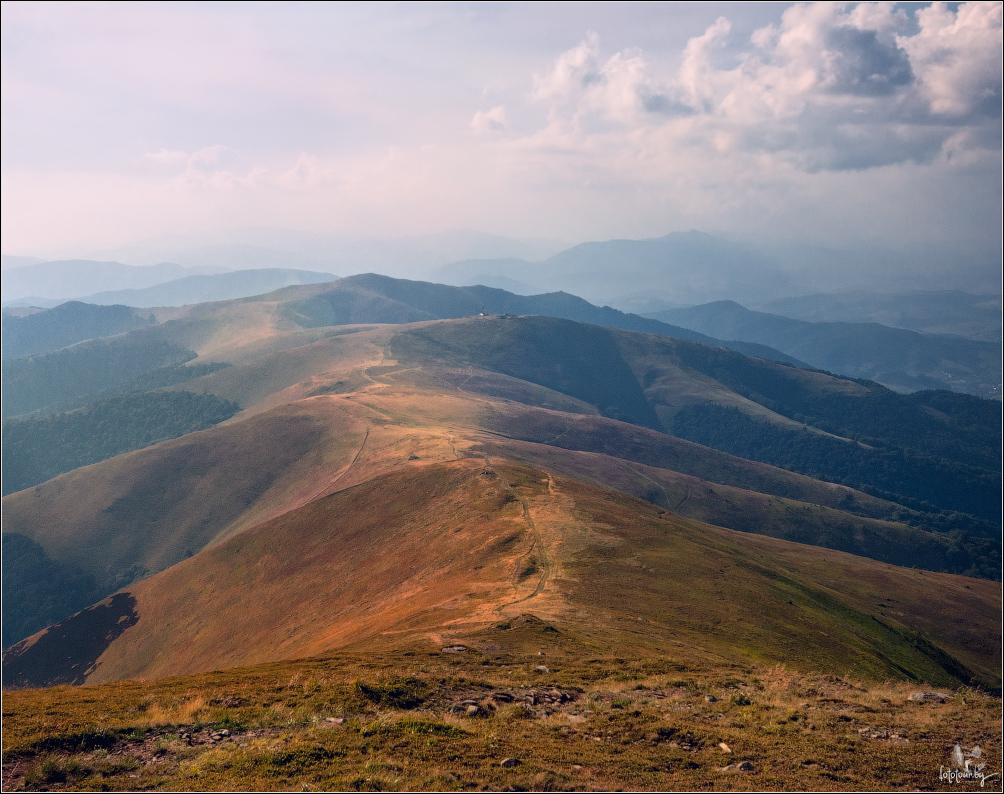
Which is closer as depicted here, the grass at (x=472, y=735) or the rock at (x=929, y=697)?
the grass at (x=472, y=735)

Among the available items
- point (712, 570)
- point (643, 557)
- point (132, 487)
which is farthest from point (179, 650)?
point (132, 487)

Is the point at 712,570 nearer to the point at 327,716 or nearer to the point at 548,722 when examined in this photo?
the point at 548,722

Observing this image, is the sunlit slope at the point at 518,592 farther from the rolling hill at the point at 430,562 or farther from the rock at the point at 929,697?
the rock at the point at 929,697

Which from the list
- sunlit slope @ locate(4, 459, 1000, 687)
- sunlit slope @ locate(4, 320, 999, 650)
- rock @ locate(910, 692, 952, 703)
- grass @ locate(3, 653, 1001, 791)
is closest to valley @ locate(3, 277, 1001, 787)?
grass @ locate(3, 653, 1001, 791)

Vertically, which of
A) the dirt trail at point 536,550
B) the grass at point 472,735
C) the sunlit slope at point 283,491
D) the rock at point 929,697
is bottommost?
the sunlit slope at point 283,491

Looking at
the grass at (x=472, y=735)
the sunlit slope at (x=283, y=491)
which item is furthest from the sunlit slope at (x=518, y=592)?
the sunlit slope at (x=283, y=491)

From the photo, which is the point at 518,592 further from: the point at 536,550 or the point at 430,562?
the point at 430,562

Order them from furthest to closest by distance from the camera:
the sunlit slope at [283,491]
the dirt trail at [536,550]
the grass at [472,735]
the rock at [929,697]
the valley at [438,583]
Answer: the sunlit slope at [283,491] → the dirt trail at [536,550] → the valley at [438,583] → the rock at [929,697] → the grass at [472,735]
